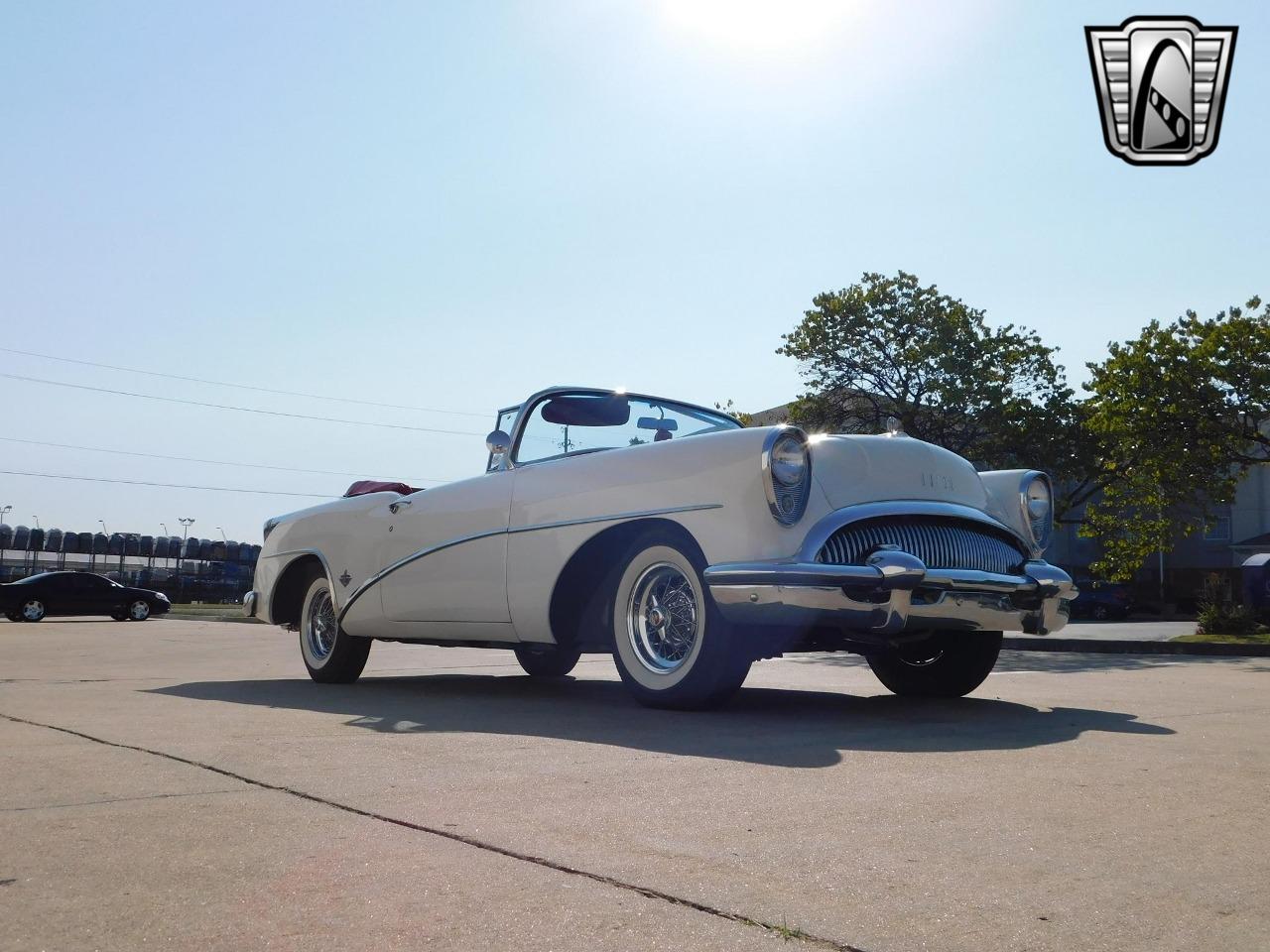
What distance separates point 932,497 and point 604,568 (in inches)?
64.0

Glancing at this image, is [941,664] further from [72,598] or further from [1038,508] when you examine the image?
[72,598]

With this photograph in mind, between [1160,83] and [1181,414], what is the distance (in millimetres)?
14105

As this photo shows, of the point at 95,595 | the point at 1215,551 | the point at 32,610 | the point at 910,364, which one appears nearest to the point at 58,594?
the point at 32,610

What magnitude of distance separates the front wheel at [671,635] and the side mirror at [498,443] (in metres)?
1.52

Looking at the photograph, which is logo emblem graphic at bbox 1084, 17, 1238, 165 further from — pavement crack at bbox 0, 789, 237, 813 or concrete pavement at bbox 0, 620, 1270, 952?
pavement crack at bbox 0, 789, 237, 813

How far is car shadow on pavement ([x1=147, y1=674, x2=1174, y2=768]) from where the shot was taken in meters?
4.29

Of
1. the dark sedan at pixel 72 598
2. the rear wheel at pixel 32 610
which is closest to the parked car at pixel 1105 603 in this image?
the dark sedan at pixel 72 598

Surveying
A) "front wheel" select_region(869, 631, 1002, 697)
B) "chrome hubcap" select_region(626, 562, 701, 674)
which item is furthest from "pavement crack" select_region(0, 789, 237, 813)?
"front wheel" select_region(869, 631, 1002, 697)

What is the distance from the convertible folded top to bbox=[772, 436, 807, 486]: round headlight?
2942mm

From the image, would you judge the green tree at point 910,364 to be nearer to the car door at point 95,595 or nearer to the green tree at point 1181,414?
the green tree at point 1181,414

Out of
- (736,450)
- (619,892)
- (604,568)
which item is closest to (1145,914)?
(619,892)

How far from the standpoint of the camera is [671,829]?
2.84 meters

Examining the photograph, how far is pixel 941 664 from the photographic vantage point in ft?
20.8

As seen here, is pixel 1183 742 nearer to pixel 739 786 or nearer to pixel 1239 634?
pixel 739 786
